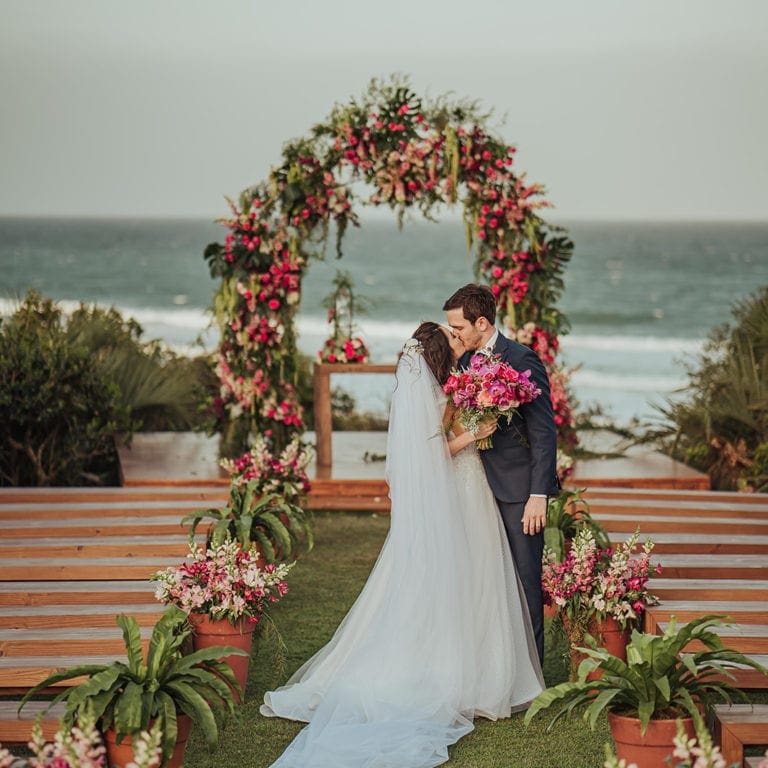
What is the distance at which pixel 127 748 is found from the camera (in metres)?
3.93

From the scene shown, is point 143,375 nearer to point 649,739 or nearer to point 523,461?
point 523,461

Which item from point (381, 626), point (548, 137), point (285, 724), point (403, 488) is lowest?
point (285, 724)

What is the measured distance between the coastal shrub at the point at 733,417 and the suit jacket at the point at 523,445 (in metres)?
3.98

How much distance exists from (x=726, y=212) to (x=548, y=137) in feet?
19.2

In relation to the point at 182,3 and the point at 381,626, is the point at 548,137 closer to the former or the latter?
the point at 182,3

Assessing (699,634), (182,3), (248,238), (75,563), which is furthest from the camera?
(182,3)

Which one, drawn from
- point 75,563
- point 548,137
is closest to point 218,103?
point 548,137

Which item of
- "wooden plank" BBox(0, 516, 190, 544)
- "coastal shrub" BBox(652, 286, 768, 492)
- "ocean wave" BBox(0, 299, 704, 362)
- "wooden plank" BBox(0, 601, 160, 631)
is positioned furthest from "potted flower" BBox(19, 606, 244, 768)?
"ocean wave" BBox(0, 299, 704, 362)

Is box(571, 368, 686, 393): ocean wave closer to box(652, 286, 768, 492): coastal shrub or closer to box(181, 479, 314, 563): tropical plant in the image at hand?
box(652, 286, 768, 492): coastal shrub

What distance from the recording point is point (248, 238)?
830 centimetres

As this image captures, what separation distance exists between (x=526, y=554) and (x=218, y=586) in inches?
49.7

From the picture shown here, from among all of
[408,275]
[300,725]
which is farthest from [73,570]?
[408,275]

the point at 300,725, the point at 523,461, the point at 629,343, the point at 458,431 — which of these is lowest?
the point at 300,725

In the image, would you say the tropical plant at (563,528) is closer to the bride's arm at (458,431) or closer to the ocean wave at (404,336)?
the bride's arm at (458,431)
